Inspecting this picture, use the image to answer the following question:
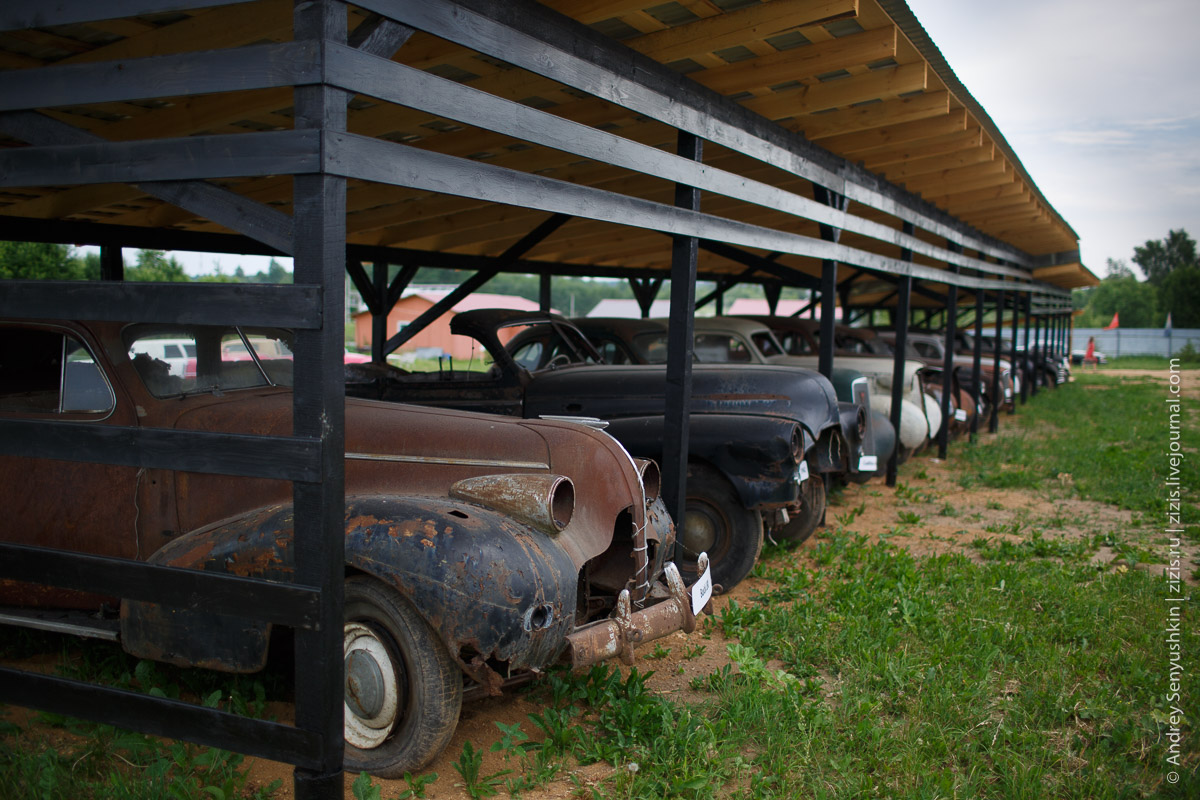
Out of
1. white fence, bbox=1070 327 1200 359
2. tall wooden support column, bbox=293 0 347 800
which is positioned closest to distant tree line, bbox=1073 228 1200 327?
white fence, bbox=1070 327 1200 359

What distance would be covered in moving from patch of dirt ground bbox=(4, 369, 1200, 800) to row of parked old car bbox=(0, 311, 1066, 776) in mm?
313

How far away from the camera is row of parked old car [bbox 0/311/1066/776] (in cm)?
328

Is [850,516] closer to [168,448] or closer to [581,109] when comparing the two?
[581,109]

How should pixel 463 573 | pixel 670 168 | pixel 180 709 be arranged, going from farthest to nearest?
pixel 670 168 → pixel 463 573 → pixel 180 709

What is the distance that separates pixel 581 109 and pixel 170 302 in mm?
3943

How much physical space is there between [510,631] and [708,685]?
150 centimetres

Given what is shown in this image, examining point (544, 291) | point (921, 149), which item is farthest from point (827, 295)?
point (544, 291)

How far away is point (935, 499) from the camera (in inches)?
365

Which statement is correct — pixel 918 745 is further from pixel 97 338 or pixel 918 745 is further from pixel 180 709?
pixel 97 338

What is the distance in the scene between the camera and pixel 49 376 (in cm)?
446

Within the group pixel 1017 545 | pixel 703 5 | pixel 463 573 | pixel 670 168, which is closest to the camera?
pixel 463 573

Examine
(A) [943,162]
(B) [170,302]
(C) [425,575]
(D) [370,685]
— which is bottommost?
(D) [370,685]

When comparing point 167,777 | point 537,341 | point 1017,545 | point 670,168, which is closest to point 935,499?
point 1017,545

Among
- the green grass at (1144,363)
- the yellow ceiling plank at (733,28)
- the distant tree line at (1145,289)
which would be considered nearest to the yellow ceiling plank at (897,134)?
the yellow ceiling plank at (733,28)
